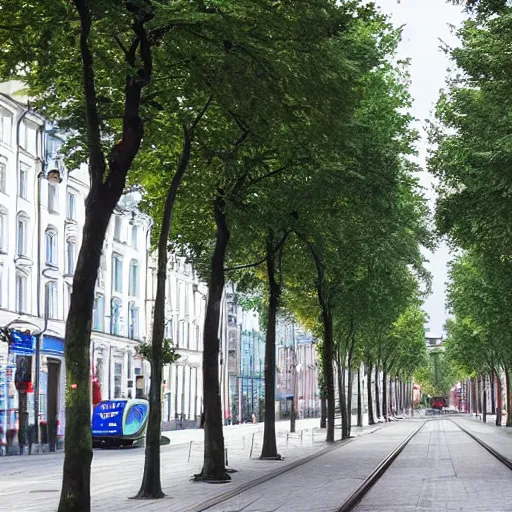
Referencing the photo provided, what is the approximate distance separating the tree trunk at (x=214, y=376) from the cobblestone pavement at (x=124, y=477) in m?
0.67

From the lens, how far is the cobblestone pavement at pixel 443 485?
2044 centimetres

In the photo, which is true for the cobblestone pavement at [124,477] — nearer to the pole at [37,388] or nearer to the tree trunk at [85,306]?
the tree trunk at [85,306]

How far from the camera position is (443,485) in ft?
83.9

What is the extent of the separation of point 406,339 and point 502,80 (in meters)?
82.1

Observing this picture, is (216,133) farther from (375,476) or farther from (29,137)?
(29,137)

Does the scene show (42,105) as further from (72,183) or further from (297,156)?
(72,183)

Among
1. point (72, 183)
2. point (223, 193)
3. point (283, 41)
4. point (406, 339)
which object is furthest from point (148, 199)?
point (406, 339)

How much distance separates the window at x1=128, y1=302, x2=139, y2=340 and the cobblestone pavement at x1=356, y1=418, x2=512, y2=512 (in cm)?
3669

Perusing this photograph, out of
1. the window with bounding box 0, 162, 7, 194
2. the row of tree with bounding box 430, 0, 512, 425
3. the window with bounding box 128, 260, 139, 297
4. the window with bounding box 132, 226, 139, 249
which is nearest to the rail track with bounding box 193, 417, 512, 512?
the row of tree with bounding box 430, 0, 512, 425

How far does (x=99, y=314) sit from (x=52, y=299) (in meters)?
9.57

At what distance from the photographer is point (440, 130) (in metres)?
35.1

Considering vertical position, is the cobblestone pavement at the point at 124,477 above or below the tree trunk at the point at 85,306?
below

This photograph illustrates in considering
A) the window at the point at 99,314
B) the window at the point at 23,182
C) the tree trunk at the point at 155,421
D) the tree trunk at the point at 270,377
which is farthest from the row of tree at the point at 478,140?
the window at the point at 99,314

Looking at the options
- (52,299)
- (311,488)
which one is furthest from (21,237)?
(311,488)
